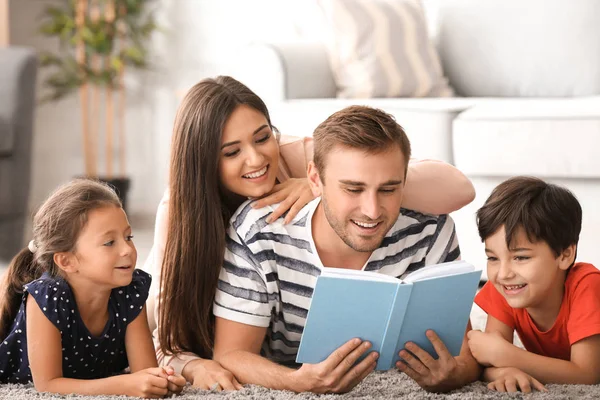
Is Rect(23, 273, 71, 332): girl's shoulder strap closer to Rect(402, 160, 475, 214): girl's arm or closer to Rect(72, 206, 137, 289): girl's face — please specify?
Rect(72, 206, 137, 289): girl's face

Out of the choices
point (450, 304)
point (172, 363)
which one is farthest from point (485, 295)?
point (172, 363)

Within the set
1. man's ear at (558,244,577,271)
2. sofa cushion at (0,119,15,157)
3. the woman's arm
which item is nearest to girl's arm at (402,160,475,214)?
the woman's arm

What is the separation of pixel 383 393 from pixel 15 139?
6.93 feet

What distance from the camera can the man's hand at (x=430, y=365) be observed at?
5.10ft

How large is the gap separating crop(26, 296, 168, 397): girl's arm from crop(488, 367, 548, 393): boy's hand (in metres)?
0.60

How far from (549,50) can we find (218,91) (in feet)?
6.19

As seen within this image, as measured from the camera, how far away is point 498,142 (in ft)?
8.81

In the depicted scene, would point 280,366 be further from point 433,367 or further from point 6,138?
point 6,138

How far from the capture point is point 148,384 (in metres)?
1.61

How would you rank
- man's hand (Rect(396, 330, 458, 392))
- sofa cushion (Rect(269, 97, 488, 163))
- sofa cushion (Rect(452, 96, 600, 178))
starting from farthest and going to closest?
sofa cushion (Rect(269, 97, 488, 163))
sofa cushion (Rect(452, 96, 600, 178))
man's hand (Rect(396, 330, 458, 392))

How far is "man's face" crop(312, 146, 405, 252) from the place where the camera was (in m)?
1.58

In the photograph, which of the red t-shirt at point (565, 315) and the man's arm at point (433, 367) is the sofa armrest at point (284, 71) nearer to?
the red t-shirt at point (565, 315)

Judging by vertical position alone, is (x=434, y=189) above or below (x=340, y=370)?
above

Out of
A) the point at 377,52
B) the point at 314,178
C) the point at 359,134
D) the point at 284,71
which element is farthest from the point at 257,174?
the point at 377,52
